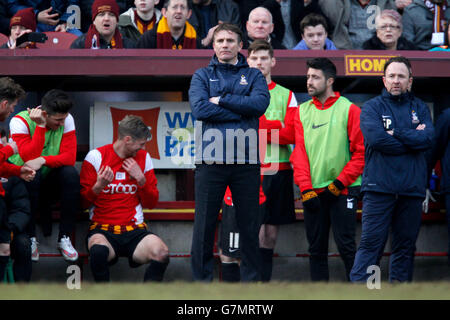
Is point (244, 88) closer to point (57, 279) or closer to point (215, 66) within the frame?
point (215, 66)

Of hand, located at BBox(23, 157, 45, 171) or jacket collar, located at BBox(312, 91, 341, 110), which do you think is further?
jacket collar, located at BBox(312, 91, 341, 110)

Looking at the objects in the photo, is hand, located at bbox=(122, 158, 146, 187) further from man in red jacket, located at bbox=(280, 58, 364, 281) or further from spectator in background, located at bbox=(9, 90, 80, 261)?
man in red jacket, located at bbox=(280, 58, 364, 281)

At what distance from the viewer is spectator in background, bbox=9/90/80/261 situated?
602 centimetres

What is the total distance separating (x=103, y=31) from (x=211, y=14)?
1724 millimetres

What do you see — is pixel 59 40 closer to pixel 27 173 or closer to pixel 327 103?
pixel 27 173

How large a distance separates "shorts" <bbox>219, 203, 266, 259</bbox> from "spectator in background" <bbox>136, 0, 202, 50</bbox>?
2.37 m

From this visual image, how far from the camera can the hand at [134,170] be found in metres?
6.18

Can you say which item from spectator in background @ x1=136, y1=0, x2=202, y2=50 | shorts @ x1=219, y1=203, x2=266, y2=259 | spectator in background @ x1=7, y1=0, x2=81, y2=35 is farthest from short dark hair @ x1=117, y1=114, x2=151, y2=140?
spectator in background @ x1=7, y1=0, x2=81, y2=35

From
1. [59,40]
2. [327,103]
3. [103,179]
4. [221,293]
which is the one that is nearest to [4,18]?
[59,40]

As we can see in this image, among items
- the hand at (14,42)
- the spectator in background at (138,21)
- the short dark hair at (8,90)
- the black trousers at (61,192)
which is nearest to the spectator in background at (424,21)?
the spectator in background at (138,21)

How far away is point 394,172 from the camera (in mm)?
5645

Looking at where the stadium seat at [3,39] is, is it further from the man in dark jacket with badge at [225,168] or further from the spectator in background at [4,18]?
the man in dark jacket with badge at [225,168]

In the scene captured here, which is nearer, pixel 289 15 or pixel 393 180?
pixel 393 180

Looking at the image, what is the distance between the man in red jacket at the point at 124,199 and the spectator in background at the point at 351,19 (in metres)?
3.30
